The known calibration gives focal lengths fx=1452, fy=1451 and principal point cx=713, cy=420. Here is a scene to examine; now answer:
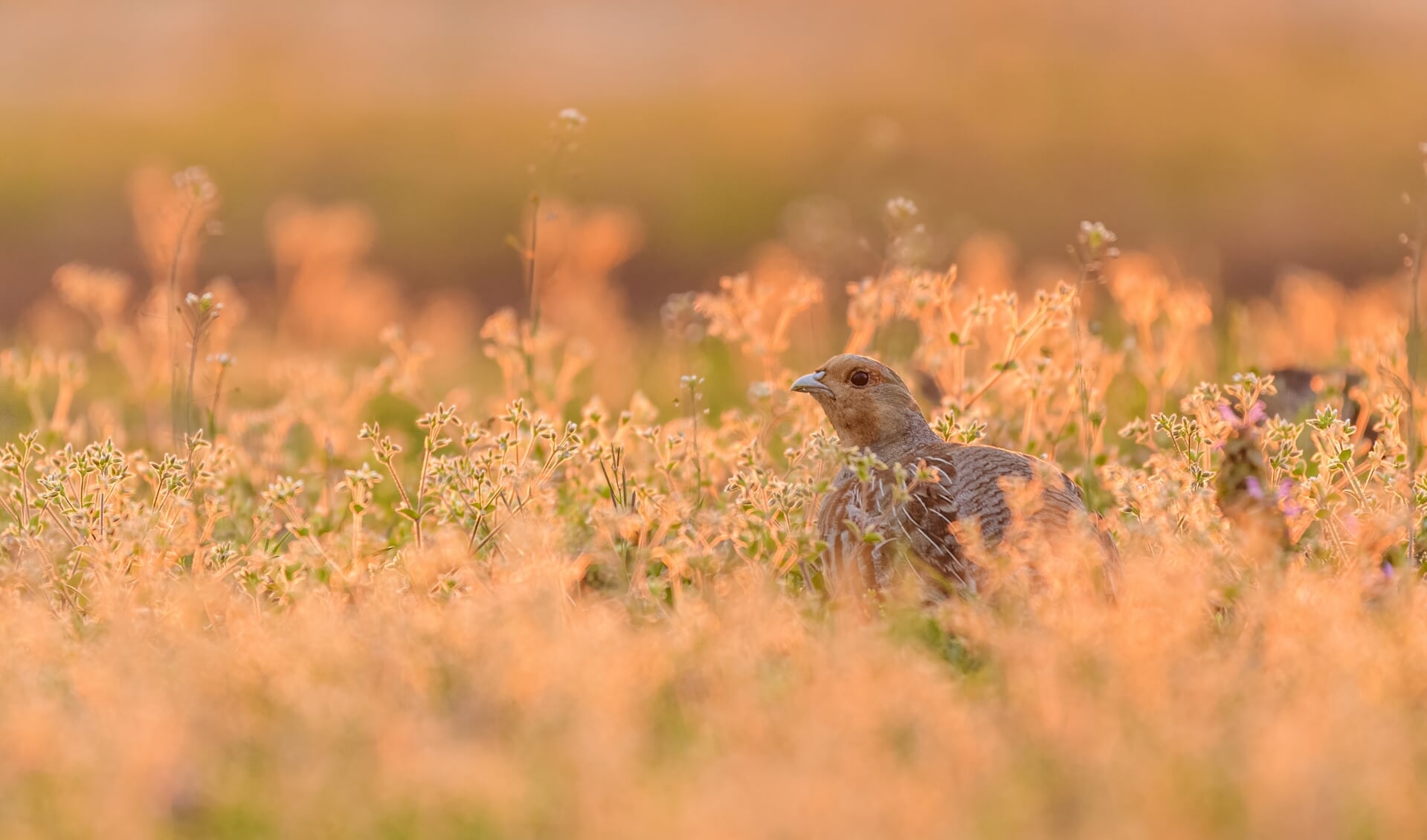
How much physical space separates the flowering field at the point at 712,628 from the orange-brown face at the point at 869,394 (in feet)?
0.53

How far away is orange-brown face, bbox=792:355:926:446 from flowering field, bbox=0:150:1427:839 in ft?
0.53

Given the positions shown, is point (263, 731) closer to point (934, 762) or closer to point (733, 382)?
point (934, 762)

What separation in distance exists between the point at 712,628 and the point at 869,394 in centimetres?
182

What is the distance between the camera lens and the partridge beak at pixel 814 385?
16.9 ft

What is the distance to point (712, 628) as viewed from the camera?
3586 millimetres

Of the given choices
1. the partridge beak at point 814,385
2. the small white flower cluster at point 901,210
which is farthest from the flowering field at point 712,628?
the partridge beak at point 814,385

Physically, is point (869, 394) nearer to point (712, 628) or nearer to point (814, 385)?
point (814, 385)

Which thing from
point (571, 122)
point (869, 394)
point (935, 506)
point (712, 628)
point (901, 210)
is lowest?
point (712, 628)

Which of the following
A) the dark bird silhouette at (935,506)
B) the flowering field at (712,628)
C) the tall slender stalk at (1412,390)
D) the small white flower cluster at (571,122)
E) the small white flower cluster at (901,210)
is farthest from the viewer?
the small white flower cluster at (901,210)

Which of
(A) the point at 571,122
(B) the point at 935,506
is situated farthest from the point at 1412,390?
(A) the point at 571,122

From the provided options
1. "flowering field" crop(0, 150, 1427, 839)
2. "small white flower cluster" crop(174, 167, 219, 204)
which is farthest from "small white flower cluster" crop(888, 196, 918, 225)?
"small white flower cluster" crop(174, 167, 219, 204)

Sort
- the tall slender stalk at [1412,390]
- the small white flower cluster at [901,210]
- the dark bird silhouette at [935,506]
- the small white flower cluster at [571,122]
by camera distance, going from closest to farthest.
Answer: the tall slender stalk at [1412,390], the dark bird silhouette at [935,506], the small white flower cluster at [571,122], the small white flower cluster at [901,210]

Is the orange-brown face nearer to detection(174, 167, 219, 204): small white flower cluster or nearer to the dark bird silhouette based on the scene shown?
the dark bird silhouette

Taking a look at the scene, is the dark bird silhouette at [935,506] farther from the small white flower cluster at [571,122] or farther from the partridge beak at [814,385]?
the small white flower cluster at [571,122]
